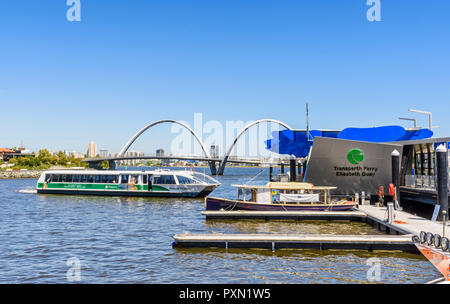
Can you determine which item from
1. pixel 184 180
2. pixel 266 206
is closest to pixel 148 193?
pixel 184 180

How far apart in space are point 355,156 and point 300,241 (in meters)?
17.9

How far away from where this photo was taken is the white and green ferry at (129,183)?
44.9 metres

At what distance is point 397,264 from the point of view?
16281 millimetres

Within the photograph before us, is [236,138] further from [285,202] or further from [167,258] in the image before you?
[167,258]

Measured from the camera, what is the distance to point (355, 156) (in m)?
34.0

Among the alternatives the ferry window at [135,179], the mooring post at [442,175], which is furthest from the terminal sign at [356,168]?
the ferry window at [135,179]

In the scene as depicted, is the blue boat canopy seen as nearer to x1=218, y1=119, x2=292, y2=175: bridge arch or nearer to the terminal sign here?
the terminal sign

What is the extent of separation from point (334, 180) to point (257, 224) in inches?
419

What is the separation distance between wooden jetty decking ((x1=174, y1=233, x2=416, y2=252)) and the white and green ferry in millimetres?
24775

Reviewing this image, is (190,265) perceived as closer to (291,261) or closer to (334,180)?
(291,261)
